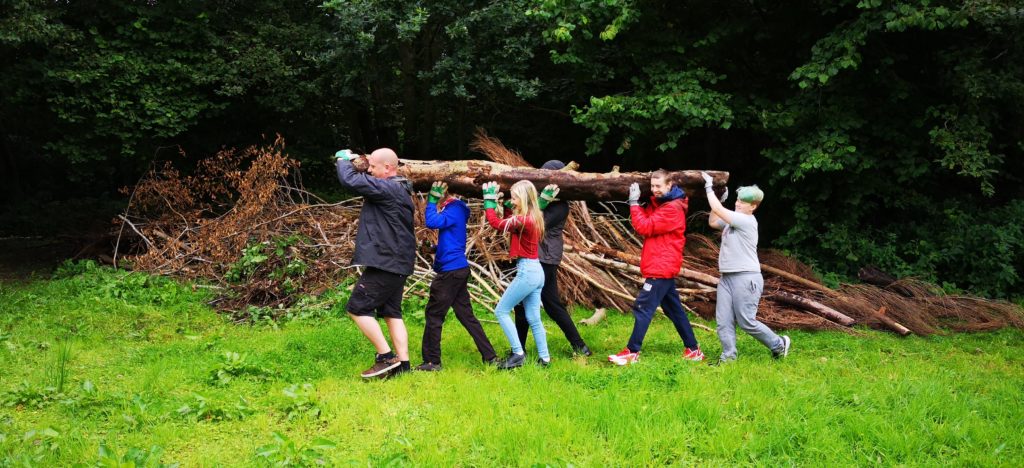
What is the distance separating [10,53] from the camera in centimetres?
1157

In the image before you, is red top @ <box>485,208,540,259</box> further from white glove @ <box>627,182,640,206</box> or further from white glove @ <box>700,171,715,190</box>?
white glove @ <box>700,171,715,190</box>

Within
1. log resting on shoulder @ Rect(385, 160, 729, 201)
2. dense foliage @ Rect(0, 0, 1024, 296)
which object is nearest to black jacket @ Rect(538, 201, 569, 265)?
log resting on shoulder @ Rect(385, 160, 729, 201)

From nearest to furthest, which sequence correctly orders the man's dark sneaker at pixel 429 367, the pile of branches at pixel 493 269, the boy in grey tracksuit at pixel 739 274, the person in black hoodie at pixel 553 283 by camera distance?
1. the man's dark sneaker at pixel 429 367
2. the boy in grey tracksuit at pixel 739 274
3. the person in black hoodie at pixel 553 283
4. the pile of branches at pixel 493 269

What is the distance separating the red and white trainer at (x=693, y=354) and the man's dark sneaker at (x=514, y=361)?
1516 mm

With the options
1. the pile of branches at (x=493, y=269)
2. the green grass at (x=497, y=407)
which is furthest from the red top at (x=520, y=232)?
the pile of branches at (x=493, y=269)

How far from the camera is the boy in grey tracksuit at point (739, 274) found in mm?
5785

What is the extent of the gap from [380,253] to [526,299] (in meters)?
1.33

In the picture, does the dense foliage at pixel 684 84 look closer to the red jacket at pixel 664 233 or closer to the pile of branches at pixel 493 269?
the pile of branches at pixel 493 269

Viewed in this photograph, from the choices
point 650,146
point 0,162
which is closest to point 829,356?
point 650,146

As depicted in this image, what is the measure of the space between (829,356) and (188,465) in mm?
5621

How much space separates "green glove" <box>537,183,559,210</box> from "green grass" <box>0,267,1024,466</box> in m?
1.42

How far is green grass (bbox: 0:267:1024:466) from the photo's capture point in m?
4.02

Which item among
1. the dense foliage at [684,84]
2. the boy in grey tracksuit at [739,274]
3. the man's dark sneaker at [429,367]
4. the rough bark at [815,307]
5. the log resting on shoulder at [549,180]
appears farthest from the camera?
the dense foliage at [684,84]

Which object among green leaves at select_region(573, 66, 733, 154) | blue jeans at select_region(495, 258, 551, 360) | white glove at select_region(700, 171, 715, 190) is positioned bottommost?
blue jeans at select_region(495, 258, 551, 360)
